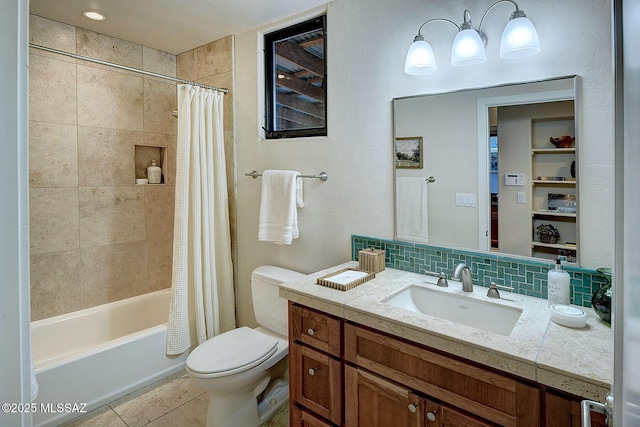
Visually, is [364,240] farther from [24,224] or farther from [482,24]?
[24,224]

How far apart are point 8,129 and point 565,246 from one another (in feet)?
5.61

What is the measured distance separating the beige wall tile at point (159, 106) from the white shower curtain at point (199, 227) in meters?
0.68

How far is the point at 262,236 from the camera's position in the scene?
→ 7.42 feet

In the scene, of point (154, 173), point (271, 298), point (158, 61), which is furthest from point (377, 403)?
point (158, 61)

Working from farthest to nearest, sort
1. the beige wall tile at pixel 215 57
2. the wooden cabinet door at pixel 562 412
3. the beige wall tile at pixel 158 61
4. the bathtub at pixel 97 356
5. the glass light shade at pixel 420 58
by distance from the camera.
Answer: the beige wall tile at pixel 158 61, the beige wall tile at pixel 215 57, the bathtub at pixel 97 356, the glass light shade at pixel 420 58, the wooden cabinet door at pixel 562 412

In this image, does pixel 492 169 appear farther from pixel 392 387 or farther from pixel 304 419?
pixel 304 419

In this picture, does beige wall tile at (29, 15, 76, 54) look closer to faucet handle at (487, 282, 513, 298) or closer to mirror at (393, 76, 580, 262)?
mirror at (393, 76, 580, 262)

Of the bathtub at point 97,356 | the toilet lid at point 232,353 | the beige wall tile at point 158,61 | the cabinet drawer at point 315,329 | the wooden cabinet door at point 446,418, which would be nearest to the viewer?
the wooden cabinet door at point 446,418

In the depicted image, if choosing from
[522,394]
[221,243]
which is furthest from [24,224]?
[221,243]

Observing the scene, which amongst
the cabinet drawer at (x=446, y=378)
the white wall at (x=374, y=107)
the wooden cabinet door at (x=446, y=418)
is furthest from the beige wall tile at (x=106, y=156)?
the wooden cabinet door at (x=446, y=418)

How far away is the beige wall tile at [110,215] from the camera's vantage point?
2557 mm

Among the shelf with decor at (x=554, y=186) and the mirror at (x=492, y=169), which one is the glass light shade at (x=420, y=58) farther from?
the shelf with decor at (x=554, y=186)

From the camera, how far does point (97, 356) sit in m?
2.09

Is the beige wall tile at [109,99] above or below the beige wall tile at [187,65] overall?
below
